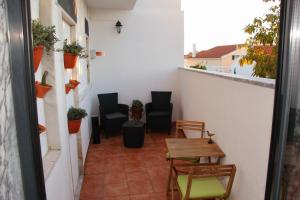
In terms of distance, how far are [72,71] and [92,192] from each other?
5.35 ft

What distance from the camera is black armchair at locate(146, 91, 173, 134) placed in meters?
5.30

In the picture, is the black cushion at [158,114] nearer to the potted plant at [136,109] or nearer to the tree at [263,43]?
the potted plant at [136,109]

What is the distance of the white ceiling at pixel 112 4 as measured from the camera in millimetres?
4940

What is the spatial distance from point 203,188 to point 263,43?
238cm

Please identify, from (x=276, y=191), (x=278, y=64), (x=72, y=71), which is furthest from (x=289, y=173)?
(x=72, y=71)

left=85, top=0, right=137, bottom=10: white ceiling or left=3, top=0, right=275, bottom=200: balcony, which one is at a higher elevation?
left=85, top=0, right=137, bottom=10: white ceiling

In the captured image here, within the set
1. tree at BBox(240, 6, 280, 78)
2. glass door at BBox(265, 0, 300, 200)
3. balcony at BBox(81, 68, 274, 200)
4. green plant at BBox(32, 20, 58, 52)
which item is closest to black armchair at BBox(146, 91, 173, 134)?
balcony at BBox(81, 68, 274, 200)

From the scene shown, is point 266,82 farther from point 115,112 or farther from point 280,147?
point 115,112

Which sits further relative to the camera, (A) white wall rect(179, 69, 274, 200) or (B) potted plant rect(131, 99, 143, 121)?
(B) potted plant rect(131, 99, 143, 121)

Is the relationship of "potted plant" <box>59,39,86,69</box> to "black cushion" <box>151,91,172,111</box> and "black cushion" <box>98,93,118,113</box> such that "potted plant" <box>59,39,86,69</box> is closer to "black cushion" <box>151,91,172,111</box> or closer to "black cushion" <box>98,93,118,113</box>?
"black cushion" <box>98,93,118,113</box>

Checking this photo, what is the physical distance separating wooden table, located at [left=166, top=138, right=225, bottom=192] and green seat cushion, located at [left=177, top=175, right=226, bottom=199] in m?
0.25

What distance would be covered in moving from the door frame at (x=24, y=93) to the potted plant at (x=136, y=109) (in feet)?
15.9

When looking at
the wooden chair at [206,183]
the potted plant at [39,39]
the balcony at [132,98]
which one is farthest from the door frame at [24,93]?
the wooden chair at [206,183]

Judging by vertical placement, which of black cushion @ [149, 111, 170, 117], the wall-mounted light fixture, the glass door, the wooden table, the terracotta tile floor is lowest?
the terracotta tile floor
